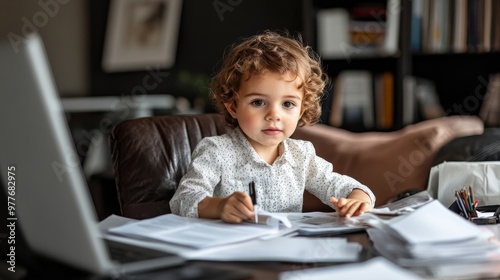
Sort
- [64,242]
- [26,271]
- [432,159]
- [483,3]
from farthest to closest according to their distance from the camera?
[483,3] < [432,159] < [26,271] < [64,242]

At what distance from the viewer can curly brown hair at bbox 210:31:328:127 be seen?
1646mm

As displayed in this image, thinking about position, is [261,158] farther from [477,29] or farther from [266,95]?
[477,29]

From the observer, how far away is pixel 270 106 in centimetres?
161

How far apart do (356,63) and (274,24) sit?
590 millimetres

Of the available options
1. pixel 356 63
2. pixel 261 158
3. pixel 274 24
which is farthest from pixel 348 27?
pixel 261 158

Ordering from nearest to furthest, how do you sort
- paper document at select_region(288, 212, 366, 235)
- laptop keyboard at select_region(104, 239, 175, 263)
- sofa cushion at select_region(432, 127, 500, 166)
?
laptop keyboard at select_region(104, 239, 175, 263), paper document at select_region(288, 212, 366, 235), sofa cushion at select_region(432, 127, 500, 166)

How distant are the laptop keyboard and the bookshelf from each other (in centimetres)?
229

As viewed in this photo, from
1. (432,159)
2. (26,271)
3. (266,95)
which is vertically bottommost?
(432,159)

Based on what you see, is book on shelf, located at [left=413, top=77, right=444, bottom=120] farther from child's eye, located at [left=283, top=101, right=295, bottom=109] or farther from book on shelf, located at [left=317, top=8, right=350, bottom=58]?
child's eye, located at [left=283, top=101, right=295, bottom=109]

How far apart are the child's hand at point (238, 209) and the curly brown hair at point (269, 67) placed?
0.42 meters

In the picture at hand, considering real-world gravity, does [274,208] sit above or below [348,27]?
below

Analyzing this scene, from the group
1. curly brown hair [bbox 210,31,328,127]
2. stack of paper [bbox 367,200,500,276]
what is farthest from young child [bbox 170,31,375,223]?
stack of paper [bbox 367,200,500,276]

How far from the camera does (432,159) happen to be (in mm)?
2299

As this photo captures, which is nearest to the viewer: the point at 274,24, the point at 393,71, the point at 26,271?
the point at 26,271
